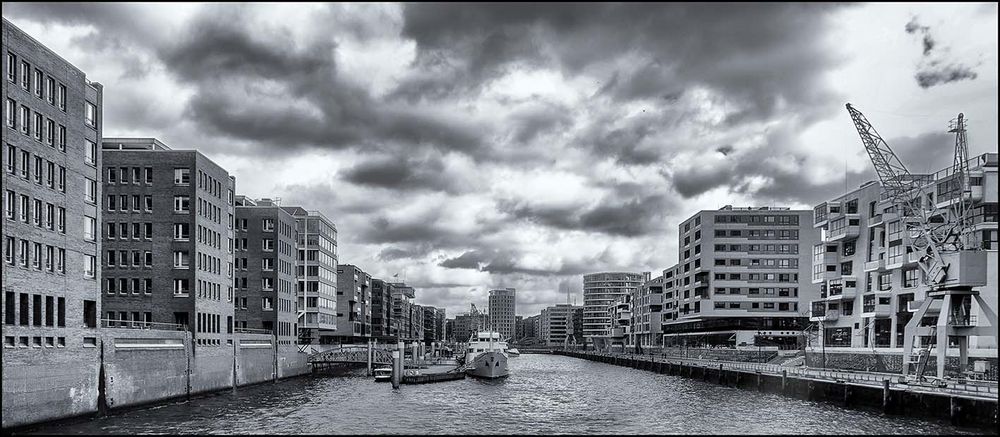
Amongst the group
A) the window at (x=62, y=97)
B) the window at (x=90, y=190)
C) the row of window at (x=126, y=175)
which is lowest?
the window at (x=90, y=190)

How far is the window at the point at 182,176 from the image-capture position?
101 meters

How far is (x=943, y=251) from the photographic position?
8612 cm

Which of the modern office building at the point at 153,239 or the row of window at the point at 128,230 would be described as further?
the row of window at the point at 128,230

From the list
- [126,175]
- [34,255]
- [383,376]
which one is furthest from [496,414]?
[126,175]

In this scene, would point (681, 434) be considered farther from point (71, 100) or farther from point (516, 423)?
point (71, 100)

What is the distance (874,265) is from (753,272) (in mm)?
68172

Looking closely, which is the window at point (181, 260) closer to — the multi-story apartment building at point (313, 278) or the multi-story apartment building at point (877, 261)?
the multi-story apartment building at point (313, 278)

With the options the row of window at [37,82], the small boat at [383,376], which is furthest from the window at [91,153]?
the small boat at [383,376]

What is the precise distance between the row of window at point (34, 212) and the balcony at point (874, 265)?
9923 cm

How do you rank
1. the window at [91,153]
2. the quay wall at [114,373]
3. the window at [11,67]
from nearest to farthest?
the quay wall at [114,373] → the window at [11,67] → the window at [91,153]

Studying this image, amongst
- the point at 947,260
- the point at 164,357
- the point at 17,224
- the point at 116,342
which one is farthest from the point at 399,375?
the point at 947,260

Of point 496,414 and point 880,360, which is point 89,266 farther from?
point 880,360

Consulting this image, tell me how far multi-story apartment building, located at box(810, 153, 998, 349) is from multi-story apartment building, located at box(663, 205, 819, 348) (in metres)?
47.3

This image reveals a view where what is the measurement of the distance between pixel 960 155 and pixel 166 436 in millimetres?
81008
